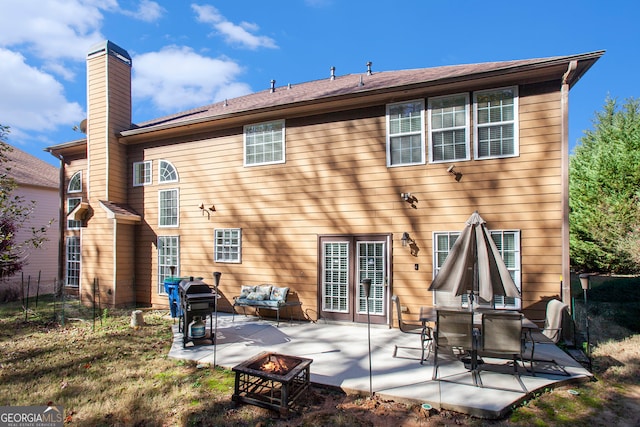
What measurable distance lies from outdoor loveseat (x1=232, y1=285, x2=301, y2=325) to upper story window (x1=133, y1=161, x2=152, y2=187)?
5091 millimetres

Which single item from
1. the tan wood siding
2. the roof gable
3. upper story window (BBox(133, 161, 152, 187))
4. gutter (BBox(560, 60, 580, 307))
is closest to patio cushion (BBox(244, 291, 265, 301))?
the tan wood siding

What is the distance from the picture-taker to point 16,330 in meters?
7.63

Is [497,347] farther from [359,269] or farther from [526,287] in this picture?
[359,269]

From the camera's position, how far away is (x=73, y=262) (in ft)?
37.9

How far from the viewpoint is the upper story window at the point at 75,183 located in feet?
38.9

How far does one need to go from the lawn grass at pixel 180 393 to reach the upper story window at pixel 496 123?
410 cm

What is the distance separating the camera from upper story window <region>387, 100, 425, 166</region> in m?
7.30

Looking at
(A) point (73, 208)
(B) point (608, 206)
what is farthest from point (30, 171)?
(B) point (608, 206)

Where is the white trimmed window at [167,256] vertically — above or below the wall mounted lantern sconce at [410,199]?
below

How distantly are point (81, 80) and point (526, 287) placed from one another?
13972 millimetres

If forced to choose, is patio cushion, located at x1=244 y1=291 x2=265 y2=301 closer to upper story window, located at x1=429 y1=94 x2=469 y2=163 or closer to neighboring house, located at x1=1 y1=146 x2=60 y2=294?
upper story window, located at x1=429 y1=94 x2=469 y2=163

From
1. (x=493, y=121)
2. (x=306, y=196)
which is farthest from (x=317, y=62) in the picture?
(x=493, y=121)

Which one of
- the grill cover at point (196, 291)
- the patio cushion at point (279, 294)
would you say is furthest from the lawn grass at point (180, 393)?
the patio cushion at point (279, 294)

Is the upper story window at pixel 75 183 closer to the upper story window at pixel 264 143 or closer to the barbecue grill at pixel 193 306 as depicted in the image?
the upper story window at pixel 264 143
